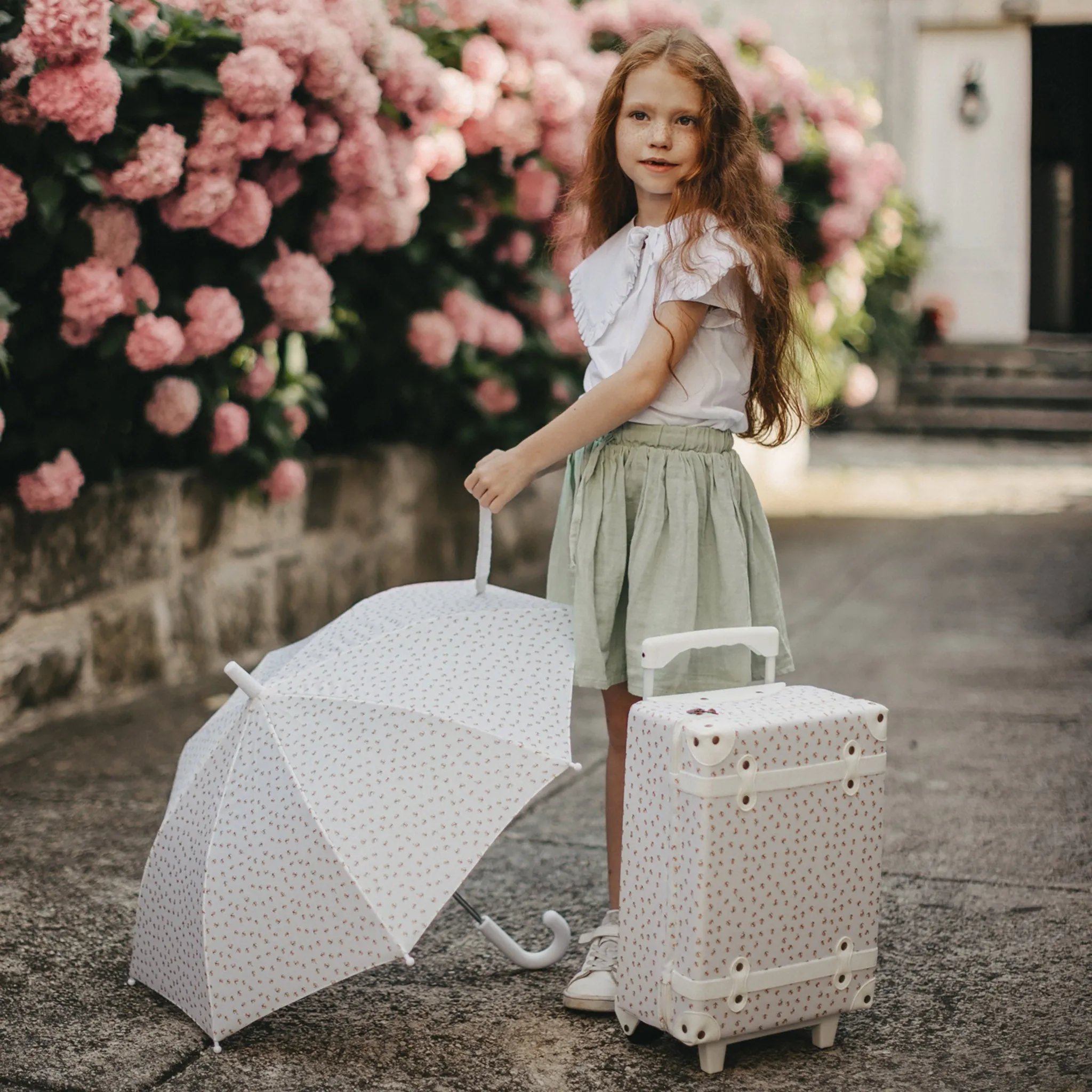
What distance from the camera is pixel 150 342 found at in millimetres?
3533

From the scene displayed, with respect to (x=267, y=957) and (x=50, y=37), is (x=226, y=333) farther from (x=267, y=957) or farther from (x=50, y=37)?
(x=267, y=957)

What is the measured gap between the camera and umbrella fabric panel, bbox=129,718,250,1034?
209 centimetres

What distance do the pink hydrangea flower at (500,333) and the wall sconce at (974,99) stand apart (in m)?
8.00

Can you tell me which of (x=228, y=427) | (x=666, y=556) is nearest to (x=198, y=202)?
(x=228, y=427)

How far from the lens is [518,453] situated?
7.26 feet

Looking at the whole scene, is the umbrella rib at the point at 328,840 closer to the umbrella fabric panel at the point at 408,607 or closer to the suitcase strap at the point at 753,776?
the umbrella fabric panel at the point at 408,607

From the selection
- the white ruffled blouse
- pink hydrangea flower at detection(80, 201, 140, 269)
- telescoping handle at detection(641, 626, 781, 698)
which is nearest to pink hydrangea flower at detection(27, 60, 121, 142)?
pink hydrangea flower at detection(80, 201, 140, 269)

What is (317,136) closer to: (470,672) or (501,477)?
(501,477)

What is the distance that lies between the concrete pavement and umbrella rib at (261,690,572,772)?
437 mm

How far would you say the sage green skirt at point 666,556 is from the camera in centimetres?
228

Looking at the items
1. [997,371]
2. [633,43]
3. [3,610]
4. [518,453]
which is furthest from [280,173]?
[997,371]

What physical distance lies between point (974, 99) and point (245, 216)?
31.0 feet

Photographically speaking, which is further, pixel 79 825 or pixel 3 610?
pixel 3 610

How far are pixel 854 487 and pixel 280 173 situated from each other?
5.62 m
